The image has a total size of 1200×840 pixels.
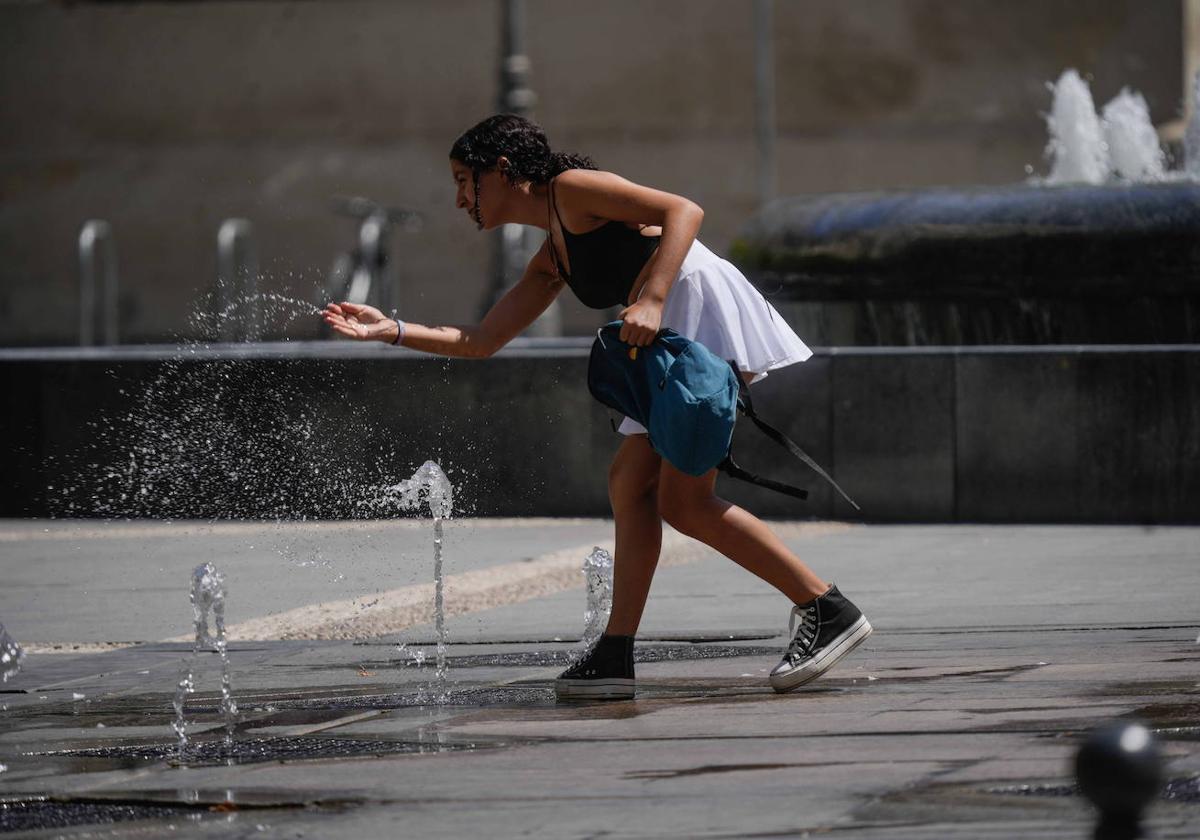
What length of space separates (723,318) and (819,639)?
0.83 meters

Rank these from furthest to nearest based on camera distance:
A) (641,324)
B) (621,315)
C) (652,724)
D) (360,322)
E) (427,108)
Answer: (427,108)
(360,322)
(621,315)
(641,324)
(652,724)

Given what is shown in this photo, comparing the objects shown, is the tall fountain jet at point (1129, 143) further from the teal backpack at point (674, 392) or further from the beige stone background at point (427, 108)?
the beige stone background at point (427, 108)

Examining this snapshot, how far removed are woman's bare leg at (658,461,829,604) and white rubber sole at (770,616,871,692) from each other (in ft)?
0.42

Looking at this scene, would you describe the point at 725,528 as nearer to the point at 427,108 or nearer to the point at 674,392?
the point at 674,392

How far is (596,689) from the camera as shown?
5953 millimetres

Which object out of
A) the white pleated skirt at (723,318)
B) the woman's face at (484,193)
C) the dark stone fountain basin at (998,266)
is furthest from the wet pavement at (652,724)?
the dark stone fountain basin at (998,266)

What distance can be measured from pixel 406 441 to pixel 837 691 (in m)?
5.42

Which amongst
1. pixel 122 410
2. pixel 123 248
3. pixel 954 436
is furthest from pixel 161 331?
pixel 954 436

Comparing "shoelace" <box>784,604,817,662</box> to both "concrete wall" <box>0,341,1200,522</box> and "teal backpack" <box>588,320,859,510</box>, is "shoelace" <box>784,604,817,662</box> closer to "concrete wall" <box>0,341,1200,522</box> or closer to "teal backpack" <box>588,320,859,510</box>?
"teal backpack" <box>588,320,859,510</box>

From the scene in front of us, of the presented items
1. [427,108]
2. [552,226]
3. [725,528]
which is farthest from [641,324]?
[427,108]

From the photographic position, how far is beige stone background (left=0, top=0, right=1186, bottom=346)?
103 ft

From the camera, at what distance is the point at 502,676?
21.2 feet

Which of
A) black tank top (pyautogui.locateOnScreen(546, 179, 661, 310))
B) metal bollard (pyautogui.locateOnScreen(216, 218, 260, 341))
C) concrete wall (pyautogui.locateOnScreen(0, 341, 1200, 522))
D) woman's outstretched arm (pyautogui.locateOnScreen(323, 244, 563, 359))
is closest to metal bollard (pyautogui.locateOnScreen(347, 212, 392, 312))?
metal bollard (pyautogui.locateOnScreen(216, 218, 260, 341))

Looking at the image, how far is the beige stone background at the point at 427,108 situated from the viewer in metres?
31.4
